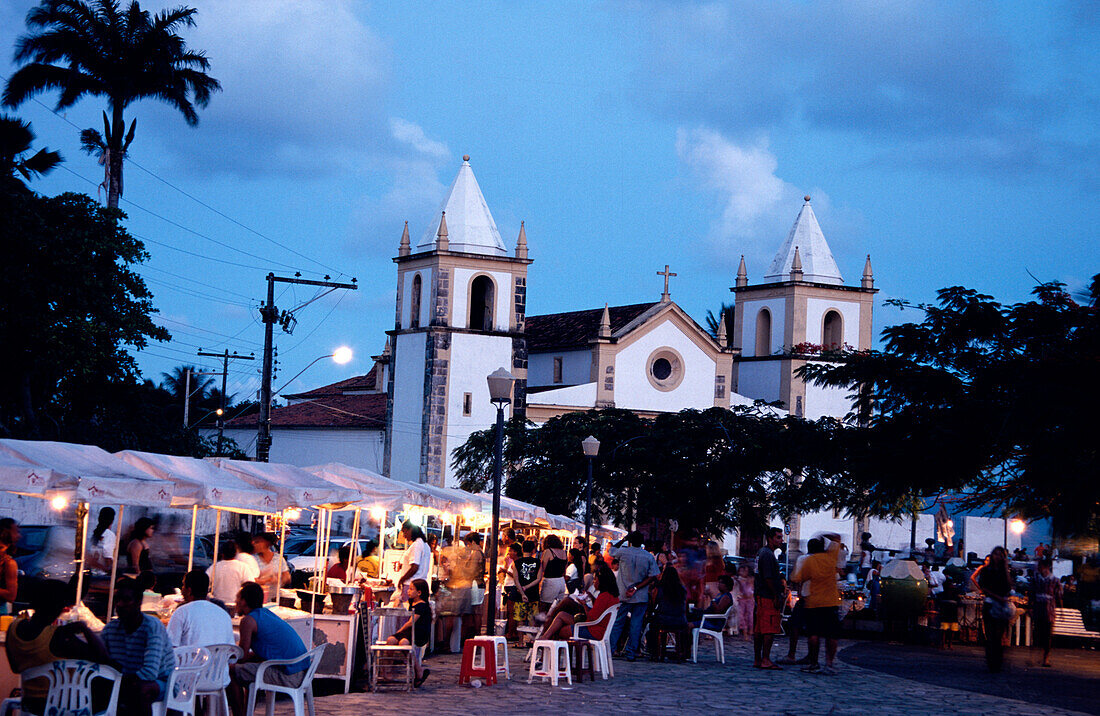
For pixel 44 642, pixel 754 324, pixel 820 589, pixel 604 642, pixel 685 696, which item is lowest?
pixel 685 696

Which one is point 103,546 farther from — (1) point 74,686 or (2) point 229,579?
(1) point 74,686

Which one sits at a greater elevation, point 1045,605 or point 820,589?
point 820,589

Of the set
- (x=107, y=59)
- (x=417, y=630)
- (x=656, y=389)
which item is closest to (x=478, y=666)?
(x=417, y=630)

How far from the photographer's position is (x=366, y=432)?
180ft

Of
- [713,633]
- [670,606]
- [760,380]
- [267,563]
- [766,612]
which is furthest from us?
[760,380]

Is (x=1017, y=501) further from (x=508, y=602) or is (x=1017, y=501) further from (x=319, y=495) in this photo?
(x=319, y=495)

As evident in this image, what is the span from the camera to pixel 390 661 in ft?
44.6

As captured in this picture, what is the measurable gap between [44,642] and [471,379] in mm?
40176

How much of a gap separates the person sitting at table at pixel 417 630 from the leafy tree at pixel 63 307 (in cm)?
1593

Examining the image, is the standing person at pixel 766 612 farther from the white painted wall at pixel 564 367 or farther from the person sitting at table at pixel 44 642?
the white painted wall at pixel 564 367

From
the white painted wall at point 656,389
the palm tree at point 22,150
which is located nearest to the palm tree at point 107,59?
the palm tree at point 22,150

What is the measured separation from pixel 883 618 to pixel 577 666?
36.9 ft

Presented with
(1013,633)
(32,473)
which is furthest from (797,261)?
(32,473)

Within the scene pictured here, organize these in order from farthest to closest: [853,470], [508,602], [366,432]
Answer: [366,432] → [853,470] → [508,602]
